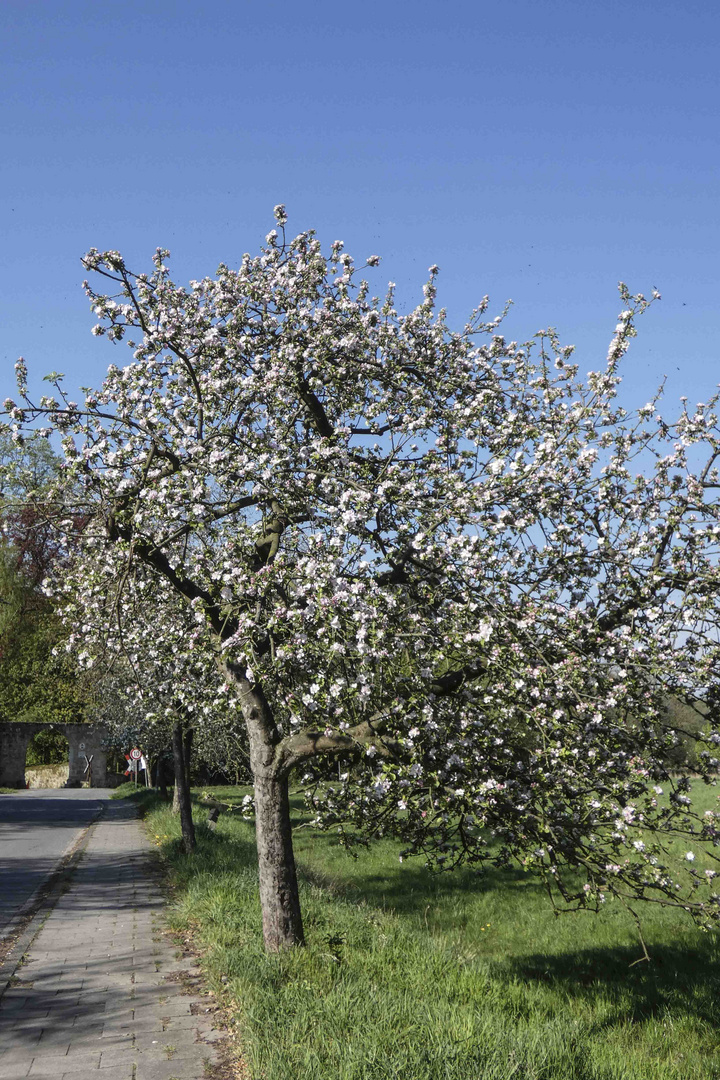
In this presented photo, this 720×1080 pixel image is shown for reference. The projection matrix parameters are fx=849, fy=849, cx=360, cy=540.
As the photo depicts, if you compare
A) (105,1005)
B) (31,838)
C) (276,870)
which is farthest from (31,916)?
(31,838)

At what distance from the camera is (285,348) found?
8172 millimetres

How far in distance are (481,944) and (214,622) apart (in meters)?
6.91

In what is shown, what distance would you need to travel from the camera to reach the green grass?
506 cm

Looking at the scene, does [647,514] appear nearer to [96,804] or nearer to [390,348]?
[390,348]

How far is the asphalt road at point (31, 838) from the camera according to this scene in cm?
1286

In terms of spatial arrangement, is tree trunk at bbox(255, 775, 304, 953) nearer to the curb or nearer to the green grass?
the green grass

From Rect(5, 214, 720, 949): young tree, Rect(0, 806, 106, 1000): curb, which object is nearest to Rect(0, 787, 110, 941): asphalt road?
Rect(0, 806, 106, 1000): curb

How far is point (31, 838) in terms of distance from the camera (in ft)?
66.0

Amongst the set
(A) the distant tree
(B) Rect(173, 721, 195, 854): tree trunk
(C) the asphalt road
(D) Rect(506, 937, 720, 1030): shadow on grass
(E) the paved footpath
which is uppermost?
(A) the distant tree

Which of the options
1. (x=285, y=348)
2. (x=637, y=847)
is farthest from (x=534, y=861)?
(x=285, y=348)

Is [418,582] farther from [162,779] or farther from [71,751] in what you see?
[71,751]

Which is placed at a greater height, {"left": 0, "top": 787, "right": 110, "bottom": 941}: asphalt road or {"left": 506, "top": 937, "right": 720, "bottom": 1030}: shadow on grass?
{"left": 0, "top": 787, "right": 110, "bottom": 941}: asphalt road

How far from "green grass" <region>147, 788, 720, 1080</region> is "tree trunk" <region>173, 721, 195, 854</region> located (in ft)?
1.14

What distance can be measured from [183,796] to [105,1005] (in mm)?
8036
